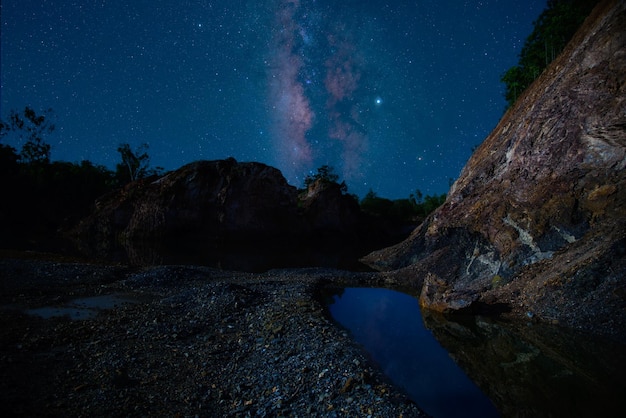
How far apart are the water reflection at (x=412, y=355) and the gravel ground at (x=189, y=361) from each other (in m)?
1.14

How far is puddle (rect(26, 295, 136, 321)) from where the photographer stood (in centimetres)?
1256

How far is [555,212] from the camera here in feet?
55.5

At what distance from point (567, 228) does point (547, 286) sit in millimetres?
4059

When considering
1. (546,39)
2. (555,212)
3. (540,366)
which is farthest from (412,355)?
(546,39)

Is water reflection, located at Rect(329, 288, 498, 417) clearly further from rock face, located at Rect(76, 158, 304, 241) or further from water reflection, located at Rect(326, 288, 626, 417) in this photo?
rock face, located at Rect(76, 158, 304, 241)

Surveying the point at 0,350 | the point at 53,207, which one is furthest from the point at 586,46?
the point at 53,207

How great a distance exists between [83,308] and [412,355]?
1307cm

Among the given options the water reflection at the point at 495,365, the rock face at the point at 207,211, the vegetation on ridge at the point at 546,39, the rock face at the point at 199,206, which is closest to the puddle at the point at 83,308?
the water reflection at the point at 495,365

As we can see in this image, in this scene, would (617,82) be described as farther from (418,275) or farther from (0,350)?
(0,350)

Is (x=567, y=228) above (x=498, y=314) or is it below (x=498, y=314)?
above

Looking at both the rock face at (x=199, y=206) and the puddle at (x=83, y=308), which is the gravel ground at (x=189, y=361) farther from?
the rock face at (x=199, y=206)

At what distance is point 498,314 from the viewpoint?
14.1 meters

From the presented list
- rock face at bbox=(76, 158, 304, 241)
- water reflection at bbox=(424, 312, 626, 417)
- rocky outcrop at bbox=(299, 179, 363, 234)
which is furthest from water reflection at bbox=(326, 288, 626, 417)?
rocky outcrop at bbox=(299, 179, 363, 234)

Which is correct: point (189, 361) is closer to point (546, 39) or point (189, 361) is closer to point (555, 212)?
point (555, 212)
